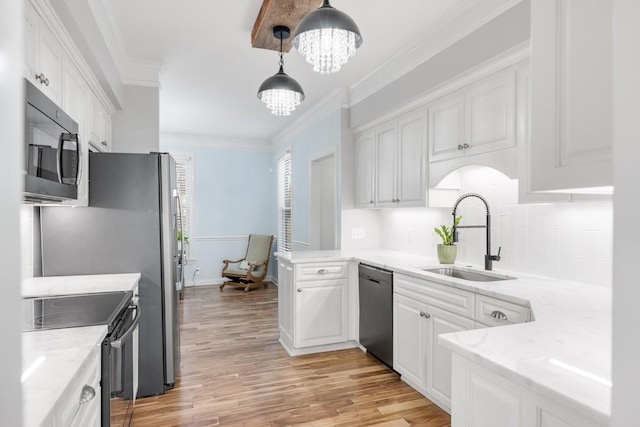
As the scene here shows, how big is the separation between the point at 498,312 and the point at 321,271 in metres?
1.79

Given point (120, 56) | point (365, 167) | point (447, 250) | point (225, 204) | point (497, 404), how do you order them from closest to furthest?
1. point (497, 404)
2. point (447, 250)
3. point (120, 56)
4. point (365, 167)
5. point (225, 204)

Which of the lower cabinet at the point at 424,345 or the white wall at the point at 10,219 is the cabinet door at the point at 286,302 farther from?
the white wall at the point at 10,219

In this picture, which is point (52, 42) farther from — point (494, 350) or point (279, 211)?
point (279, 211)

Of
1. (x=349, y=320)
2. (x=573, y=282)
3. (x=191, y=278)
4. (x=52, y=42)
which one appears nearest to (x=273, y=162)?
(x=191, y=278)

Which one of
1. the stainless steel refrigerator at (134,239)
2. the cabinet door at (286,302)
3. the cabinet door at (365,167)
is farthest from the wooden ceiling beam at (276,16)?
the cabinet door at (286,302)

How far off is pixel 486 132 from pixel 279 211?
15.8 feet

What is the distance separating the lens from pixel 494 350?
109cm

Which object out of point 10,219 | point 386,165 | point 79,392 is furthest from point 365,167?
point 10,219

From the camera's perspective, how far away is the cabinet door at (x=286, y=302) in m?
3.53

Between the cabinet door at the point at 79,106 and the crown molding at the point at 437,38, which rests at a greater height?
the crown molding at the point at 437,38

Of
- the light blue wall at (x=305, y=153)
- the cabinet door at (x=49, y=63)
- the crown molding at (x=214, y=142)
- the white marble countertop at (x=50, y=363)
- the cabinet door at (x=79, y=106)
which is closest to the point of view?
the white marble countertop at (x=50, y=363)

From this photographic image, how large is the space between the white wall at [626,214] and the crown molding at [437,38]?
201cm

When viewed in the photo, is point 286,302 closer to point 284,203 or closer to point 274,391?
point 274,391

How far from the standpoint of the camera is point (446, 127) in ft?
9.52
